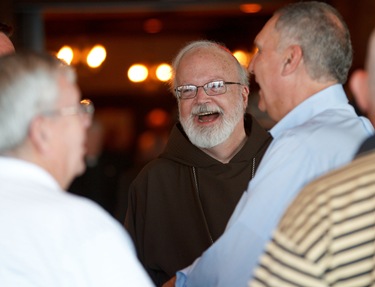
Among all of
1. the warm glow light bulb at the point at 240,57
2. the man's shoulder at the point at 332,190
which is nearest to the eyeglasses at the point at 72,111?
the man's shoulder at the point at 332,190

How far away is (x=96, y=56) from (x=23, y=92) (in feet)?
38.8

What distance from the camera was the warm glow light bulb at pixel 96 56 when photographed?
14.3m

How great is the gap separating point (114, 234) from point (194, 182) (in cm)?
225

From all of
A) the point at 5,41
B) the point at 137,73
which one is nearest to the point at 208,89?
the point at 5,41

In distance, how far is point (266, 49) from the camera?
144 inches

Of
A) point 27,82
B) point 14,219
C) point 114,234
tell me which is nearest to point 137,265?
point 114,234

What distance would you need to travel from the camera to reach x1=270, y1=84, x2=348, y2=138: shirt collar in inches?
138

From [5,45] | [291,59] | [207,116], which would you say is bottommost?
[207,116]

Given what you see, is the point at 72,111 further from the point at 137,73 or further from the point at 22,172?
the point at 137,73

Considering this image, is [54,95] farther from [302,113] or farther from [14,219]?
[302,113]

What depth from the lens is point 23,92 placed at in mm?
2701

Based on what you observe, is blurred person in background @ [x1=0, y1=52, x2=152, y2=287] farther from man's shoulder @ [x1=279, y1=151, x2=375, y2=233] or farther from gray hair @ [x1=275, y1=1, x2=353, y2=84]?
gray hair @ [x1=275, y1=1, x2=353, y2=84]

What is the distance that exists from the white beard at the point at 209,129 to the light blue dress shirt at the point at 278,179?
152 centimetres

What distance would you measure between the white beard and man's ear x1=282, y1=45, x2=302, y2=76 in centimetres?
141
